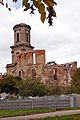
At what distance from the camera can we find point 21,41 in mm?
96188

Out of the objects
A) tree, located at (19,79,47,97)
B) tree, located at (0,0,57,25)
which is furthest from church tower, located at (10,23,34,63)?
tree, located at (0,0,57,25)

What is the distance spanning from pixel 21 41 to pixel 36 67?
996 cm

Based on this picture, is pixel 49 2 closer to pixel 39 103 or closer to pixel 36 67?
pixel 39 103

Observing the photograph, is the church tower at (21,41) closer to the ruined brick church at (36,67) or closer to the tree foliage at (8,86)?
the ruined brick church at (36,67)

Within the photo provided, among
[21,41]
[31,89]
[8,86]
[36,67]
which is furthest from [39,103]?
[21,41]

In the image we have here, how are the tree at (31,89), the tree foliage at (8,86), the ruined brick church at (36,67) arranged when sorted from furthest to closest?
the ruined brick church at (36,67) → the tree at (31,89) → the tree foliage at (8,86)

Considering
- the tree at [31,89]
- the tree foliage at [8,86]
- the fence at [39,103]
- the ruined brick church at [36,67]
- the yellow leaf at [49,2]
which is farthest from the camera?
the ruined brick church at [36,67]

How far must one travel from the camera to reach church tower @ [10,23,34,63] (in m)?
95.8

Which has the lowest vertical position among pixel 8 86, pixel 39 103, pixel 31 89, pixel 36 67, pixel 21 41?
pixel 39 103

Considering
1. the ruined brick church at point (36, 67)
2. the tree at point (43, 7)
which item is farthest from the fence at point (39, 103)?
the ruined brick church at point (36, 67)

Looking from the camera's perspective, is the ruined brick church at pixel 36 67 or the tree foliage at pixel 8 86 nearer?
the tree foliage at pixel 8 86

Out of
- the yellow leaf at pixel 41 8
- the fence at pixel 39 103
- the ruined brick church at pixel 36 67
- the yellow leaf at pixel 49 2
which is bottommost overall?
the fence at pixel 39 103

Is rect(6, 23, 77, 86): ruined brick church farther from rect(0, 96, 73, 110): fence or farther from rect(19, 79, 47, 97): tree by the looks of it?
rect(0, 96, 73, 110): fence

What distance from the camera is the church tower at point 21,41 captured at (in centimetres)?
9578
